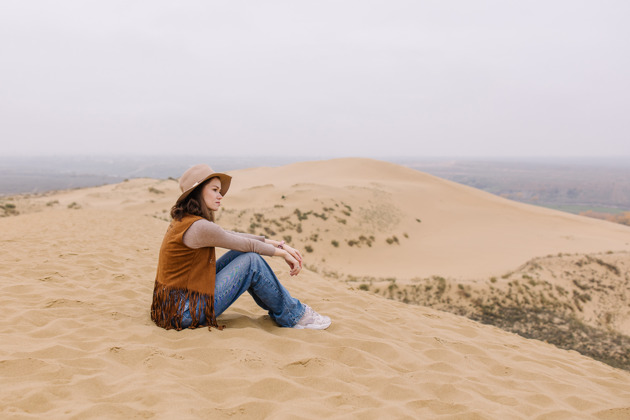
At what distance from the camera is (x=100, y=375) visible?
288 centimetres

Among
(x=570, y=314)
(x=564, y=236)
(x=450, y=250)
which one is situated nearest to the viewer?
(x=570, y=314)

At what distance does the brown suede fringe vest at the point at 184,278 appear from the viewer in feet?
12.1

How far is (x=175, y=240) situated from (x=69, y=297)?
2035 mm

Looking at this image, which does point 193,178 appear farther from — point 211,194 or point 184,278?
point 184,278

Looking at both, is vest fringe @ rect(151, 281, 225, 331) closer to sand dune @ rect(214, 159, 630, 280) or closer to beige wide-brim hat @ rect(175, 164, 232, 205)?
beige wide-brim hat @ rect(175, 164, 232, 205)

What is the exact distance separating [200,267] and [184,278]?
18 centimetres

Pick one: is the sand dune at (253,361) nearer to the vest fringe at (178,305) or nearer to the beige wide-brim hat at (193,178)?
the vest fringe at (178,305)

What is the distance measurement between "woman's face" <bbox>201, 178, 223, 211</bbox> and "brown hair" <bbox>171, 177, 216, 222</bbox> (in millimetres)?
26

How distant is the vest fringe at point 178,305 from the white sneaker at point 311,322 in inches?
31.8

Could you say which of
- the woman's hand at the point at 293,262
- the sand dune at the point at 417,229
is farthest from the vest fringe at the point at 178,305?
the sand dune at the point at 417,229

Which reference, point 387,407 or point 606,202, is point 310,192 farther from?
point 606,202

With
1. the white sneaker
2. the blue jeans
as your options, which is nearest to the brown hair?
the blue jeans

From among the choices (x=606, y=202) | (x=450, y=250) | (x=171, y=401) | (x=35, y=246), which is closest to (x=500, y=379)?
(x=171, y=401)

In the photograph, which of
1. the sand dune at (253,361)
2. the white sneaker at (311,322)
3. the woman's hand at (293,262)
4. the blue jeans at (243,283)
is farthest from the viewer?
the white sneaker at (311,322)
